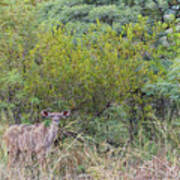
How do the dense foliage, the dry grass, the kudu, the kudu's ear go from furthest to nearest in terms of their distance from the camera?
the dense foliage → the kudu's ear → the kudu → the dry grass

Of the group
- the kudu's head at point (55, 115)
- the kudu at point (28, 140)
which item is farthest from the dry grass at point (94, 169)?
the kudu's head at point (55, 115)

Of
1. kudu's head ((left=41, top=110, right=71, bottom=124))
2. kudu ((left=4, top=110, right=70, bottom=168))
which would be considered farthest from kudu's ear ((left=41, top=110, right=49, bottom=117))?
kudu ((left=4, top=110, right=70, bottom=168))

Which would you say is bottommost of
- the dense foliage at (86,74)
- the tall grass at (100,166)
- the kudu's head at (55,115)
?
the tall grass at (100,166)

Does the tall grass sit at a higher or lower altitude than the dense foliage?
lower

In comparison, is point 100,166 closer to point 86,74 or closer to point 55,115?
point 55,115

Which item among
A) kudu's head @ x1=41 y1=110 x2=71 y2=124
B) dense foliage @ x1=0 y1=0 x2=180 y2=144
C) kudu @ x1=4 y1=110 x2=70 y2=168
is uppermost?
dense foliage @ x1=0 y1=0 x2=180 y2=144

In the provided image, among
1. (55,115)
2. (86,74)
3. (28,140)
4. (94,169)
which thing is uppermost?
(86,74)

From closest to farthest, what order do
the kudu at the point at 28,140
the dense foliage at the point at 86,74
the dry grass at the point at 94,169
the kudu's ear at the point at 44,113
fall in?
the dry grass at the point at 94,169
the kudu at the point at 28,140
the kudu's ear at the point at 44,113
the dense foliage at the point at 86,74

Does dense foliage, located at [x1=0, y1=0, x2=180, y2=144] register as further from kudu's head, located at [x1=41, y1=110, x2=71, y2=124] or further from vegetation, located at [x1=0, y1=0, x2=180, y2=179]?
kudu's head, located at [x1=41, y1=110, x2=71, y2=124]

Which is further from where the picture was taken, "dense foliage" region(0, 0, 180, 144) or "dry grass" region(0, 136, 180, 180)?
"dense foliage" region(0, 0, 180, 144)

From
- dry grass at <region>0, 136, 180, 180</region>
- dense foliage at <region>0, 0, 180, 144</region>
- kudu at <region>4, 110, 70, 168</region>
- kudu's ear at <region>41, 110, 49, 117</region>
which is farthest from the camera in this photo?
dense foliage at <region>0, 0, 180, 144</region>

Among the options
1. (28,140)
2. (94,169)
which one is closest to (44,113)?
(28,140)

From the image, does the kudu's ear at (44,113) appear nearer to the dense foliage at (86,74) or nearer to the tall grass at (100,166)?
the dense foliage at (86,74)

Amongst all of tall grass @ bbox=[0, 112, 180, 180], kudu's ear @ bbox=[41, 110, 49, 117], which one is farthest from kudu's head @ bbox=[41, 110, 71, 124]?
tall grass @ bbox=[0, 112, 180, 180]
